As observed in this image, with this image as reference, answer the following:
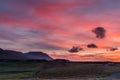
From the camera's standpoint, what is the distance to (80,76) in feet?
439

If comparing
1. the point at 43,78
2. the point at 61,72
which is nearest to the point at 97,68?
the point at 61,72

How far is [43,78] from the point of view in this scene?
132m

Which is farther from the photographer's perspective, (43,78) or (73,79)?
(43,78)

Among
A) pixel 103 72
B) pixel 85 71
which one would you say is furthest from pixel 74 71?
pixel 103 72

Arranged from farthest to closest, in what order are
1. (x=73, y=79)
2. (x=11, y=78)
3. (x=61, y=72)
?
(x=61, y=72) < (x=11, y=78) < (x=73, y=79)

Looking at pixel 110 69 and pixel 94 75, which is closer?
pixel 94 75

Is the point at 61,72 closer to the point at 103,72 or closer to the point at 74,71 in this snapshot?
the point at 74,71

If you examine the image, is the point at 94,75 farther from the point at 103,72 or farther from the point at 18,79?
the point at 18,79

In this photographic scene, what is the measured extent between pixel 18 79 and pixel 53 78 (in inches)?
623

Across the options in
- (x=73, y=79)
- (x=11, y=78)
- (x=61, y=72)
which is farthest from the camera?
(x=61, y=72)

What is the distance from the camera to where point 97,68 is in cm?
14362

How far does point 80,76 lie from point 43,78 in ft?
56.2

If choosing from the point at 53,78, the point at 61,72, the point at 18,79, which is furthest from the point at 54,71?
the point at 18,79

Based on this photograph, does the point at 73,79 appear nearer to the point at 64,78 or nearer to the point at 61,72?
the point at 64,78
